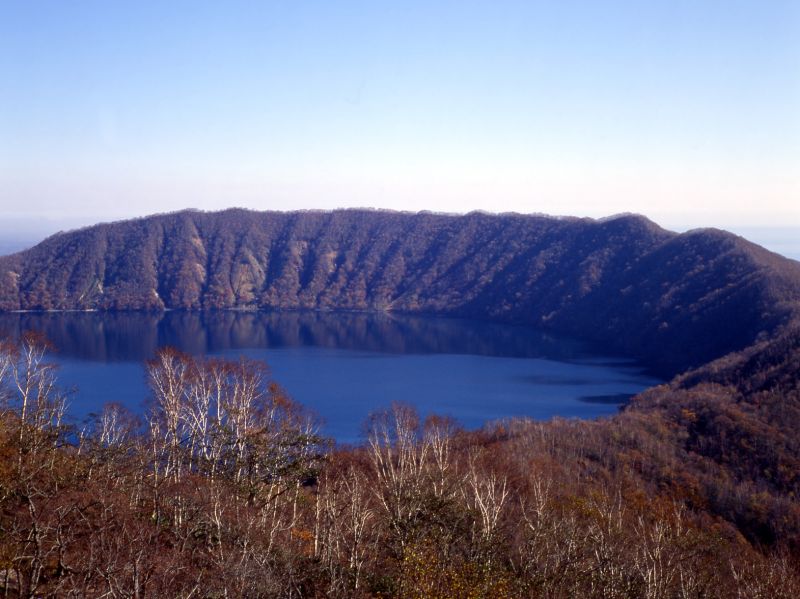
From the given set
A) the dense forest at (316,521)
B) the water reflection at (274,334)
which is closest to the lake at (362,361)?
the water reflection at (274,334)

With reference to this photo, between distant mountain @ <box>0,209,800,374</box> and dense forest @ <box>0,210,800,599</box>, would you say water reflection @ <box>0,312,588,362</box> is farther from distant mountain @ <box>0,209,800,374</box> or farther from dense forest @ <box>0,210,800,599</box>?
distant mountain @ <box>0,209,800,374</box>

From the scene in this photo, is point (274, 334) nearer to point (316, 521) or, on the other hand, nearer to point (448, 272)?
point (448, 272)

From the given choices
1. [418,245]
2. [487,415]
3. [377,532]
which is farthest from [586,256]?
[377,532]

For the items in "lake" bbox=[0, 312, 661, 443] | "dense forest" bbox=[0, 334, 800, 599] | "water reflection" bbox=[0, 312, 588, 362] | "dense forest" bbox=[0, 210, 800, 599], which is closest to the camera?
"dense forest" bbox=[0, 334, 800, 599]

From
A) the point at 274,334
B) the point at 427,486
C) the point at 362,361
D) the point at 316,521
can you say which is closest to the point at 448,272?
the point at 274,334

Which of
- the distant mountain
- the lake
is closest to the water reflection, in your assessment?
the lake
